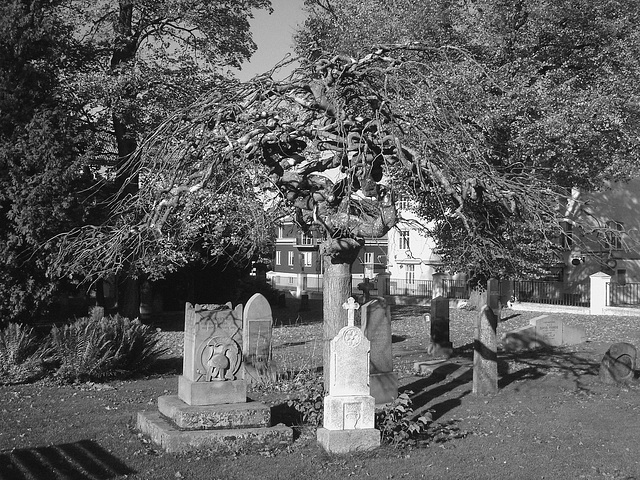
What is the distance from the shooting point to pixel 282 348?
19.8 m

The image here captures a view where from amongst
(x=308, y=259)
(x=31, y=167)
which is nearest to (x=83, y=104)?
(x=31, y=167)

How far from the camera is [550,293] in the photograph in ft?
121

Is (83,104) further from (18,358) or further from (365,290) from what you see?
(365,290)

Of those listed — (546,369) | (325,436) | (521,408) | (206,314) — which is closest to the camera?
(325,436)

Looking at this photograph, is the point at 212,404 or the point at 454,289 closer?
the point at 212,404

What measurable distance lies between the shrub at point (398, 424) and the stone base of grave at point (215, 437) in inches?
47.6

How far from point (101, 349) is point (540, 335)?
11411 mm

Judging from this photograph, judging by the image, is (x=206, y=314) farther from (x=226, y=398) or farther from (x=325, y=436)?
(x=325, y=436)

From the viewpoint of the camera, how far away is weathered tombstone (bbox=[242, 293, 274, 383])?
13883 mm

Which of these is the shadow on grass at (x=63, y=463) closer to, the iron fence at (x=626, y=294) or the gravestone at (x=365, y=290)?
the gravestone at (x=365, y=290)

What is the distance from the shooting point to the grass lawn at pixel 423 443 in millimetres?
8016

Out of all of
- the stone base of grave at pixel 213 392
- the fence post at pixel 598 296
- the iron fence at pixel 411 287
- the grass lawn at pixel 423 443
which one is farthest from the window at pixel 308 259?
the stone base of grave at pixel 213 392

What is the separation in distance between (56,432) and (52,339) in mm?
5234

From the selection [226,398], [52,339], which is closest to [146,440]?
[226,398]
